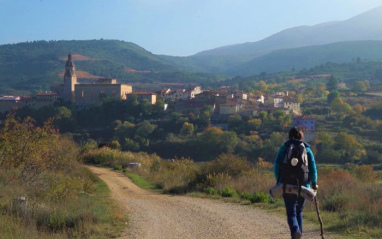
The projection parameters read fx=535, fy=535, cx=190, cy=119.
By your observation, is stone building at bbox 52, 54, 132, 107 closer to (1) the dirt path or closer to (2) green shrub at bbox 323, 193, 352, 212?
(1) the dirt path

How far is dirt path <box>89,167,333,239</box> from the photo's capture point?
7785 millimetres

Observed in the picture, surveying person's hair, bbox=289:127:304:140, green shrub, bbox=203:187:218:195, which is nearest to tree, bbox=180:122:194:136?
green shrub, bbox=203:187:218:195

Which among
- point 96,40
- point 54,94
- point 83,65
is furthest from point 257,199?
point 96,40

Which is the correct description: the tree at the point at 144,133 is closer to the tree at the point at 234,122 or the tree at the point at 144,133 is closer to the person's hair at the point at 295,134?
the tree at the point at 234,122

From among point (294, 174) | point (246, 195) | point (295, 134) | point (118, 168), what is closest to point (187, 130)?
point (118, 168)

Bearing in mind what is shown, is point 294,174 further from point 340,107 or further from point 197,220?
point 340,107

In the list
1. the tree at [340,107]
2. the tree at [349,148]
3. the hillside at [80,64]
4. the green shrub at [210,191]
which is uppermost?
the hillside at [80,64]

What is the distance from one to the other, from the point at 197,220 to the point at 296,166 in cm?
360

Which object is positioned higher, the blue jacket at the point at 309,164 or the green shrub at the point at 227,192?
the blue jacket at the point at 309,164

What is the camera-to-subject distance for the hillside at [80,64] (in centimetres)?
11806

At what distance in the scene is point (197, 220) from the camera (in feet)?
29.6

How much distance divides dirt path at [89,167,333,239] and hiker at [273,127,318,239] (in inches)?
66.1

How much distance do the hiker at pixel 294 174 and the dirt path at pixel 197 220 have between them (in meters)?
1.68

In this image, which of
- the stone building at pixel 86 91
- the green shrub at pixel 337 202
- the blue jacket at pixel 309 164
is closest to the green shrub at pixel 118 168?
the green shrub at pixel 337 202
